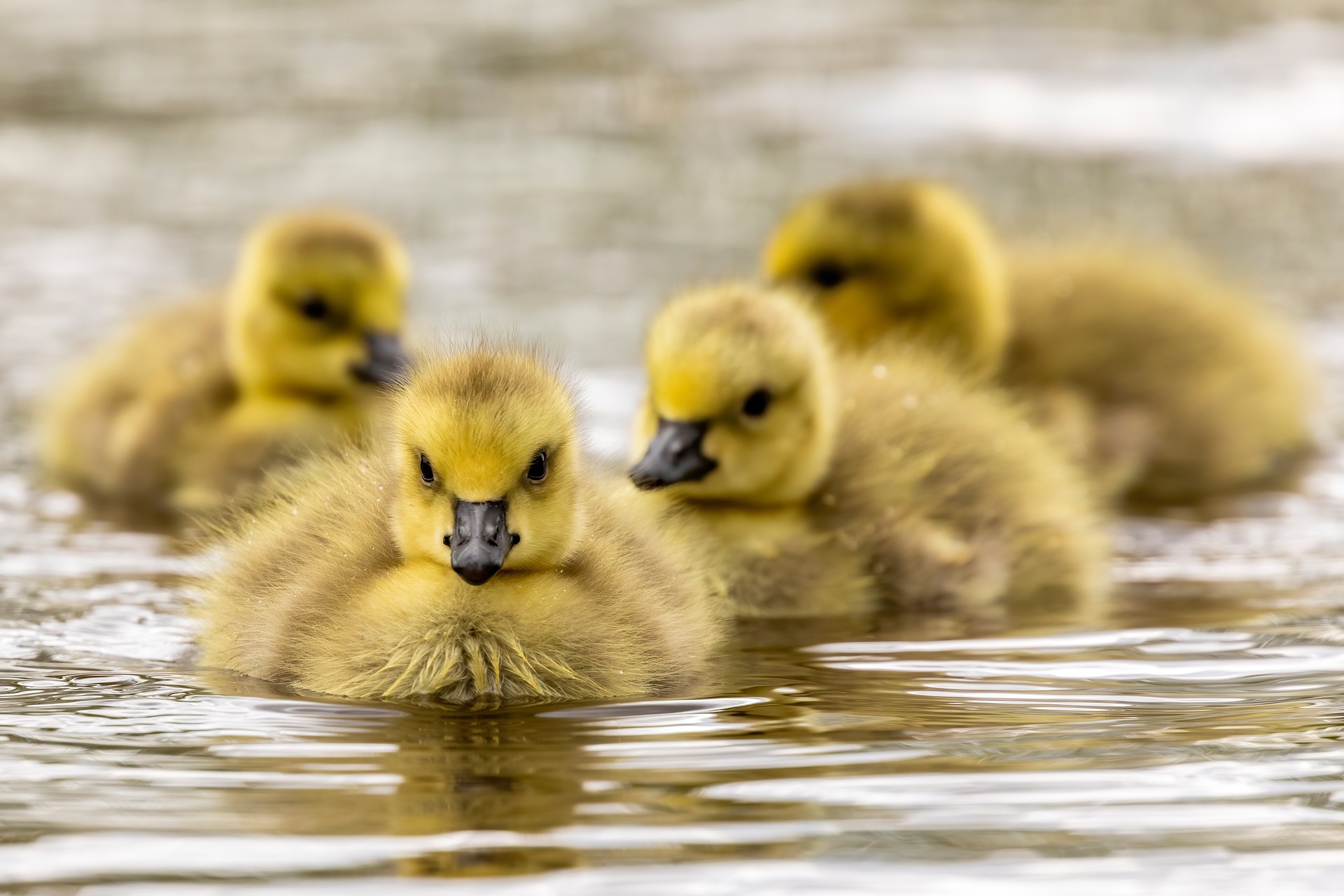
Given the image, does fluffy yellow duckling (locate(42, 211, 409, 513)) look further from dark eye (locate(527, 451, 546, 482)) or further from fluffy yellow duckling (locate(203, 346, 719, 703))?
dark eye (locate(527, 451, 546, 482))

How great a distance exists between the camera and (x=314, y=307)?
7031 millimetres

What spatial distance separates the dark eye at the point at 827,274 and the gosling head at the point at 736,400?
1.34 metres

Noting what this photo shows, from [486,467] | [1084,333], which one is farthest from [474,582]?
[1084,333]

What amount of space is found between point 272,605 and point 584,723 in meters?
0.76

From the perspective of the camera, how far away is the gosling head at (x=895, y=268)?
690 cm

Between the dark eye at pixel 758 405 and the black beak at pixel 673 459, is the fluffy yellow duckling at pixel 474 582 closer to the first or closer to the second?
the black beak at pixel 673 459

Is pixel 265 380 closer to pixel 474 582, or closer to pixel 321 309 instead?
pixel 321 309

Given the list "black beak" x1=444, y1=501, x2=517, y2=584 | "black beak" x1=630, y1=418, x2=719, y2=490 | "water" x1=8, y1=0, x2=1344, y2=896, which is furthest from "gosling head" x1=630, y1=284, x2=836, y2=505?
"black beak" x1=444, y1=501, x2=517, y2=584

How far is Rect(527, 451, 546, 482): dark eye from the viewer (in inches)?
170

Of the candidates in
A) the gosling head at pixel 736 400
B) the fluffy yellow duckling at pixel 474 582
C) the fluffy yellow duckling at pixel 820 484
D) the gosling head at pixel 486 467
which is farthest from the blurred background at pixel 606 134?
the gosling head at pixel 486 467

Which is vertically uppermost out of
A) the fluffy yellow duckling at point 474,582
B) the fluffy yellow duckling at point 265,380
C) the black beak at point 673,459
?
the fluffy yellow duckling at point 265,380

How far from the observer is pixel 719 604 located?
5191mm

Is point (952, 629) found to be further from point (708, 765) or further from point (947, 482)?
point (708, 765)

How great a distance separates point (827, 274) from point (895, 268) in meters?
0.20
